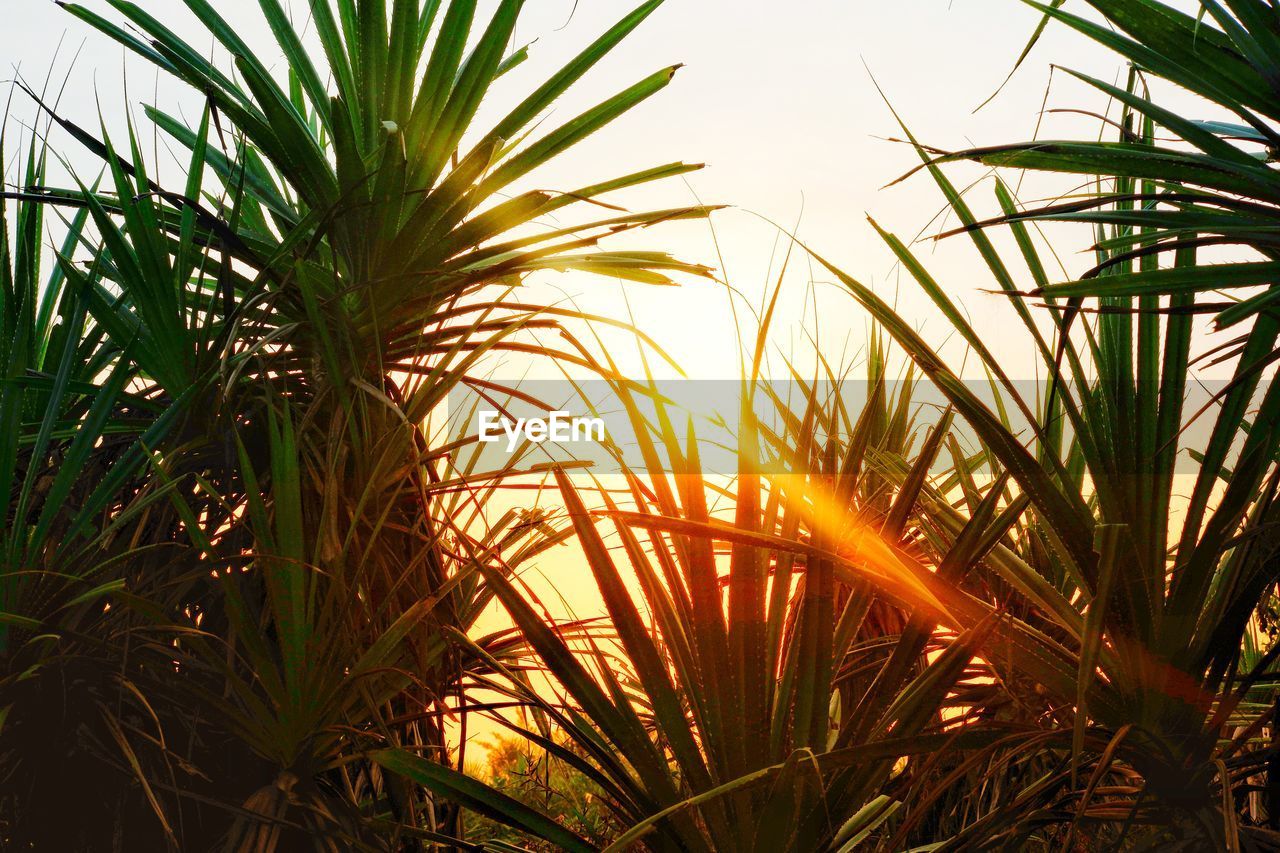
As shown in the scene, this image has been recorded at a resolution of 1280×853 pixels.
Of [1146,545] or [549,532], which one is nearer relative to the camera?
[1146,545]

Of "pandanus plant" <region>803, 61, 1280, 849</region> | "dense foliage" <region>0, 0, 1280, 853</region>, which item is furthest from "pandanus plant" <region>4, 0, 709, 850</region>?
"pandanus plant" <region>803, 61, 1280, 849</region>

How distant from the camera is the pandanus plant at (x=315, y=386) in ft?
3.34

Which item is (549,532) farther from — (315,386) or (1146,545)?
(1146,545)

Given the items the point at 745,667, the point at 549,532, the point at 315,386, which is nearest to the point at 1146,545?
the point at 745,667

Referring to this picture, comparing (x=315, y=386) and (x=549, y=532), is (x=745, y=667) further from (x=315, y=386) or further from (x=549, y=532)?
(x=315, y=386)

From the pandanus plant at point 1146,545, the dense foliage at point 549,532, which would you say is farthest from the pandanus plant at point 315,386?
the pandanus plant at point 1146,545

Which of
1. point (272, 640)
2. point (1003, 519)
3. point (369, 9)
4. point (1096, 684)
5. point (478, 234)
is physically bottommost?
point (272, 640)

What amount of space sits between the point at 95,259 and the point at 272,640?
0.59 m

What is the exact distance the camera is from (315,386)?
126cm

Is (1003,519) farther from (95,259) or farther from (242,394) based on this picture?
(95,259)

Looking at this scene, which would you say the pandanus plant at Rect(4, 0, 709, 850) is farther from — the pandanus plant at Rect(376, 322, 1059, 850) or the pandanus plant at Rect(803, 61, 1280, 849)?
the pandanus plant at Rect(803, 61, 1280, 849)

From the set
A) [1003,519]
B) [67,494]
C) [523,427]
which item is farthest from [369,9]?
[1003,519]

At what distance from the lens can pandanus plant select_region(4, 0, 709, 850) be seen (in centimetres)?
102

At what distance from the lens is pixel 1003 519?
2.69ft
